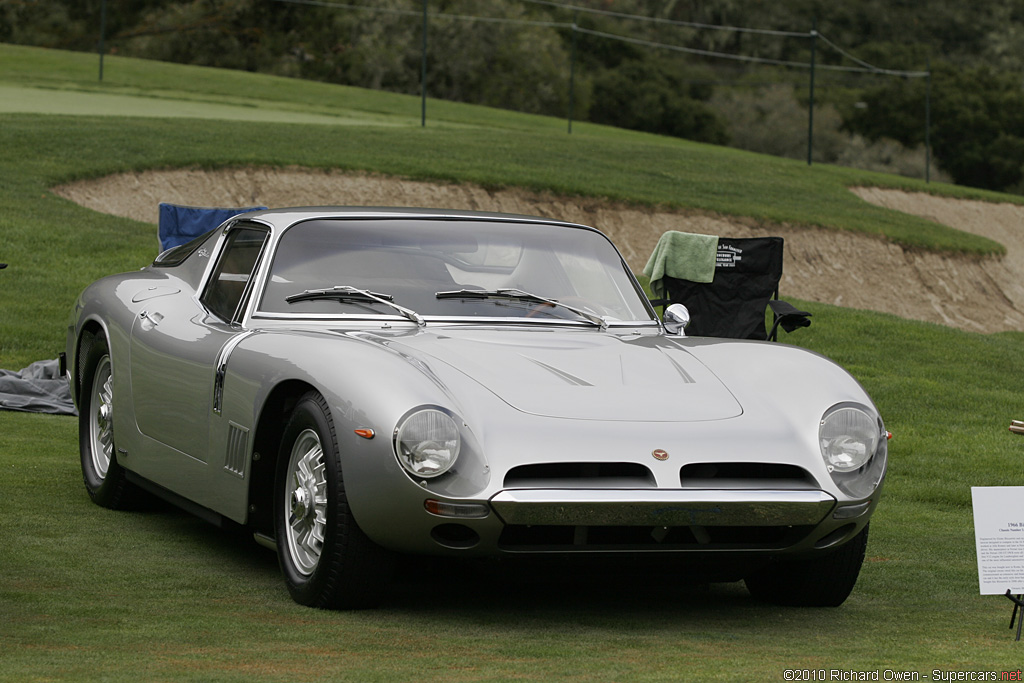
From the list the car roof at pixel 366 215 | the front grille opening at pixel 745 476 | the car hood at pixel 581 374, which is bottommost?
the front grille opening at pixel 745 476

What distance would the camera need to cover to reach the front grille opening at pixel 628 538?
4465mm

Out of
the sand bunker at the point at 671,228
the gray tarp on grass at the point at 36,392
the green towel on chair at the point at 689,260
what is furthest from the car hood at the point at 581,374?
the sand bunker at the point at 671,228

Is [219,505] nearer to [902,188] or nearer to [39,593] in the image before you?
[39,593]

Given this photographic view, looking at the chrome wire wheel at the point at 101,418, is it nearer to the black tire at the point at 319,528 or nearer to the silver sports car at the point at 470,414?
the silver sports car at the point at 470,414

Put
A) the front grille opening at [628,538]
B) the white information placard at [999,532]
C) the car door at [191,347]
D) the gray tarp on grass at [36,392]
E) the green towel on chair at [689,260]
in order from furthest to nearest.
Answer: the green towel on chair at [689,260] → the gray tarp on grass at [36,392] → the car door at [191,347] → the white information placard at [999,532] → the front grille opening at [628,538]

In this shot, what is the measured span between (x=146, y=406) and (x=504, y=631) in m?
2.39

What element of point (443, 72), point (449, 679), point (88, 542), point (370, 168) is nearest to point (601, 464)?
point (449, 679)

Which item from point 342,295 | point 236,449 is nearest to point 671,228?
point 342,295

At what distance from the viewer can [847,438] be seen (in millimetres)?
4801

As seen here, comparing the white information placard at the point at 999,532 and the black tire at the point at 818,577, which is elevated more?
the white information placard at the point at 999,532

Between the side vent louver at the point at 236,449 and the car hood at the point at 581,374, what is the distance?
0.69 meters

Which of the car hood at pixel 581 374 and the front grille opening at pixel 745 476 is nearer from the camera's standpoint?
the front grille opening at pixel 745 476

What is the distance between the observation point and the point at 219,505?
17.8 ft

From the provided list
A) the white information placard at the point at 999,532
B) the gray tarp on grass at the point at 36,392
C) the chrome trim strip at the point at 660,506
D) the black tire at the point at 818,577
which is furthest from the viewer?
the gray tarp on grass at the point at 36,392
